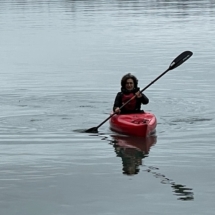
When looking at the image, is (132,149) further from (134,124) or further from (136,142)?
(134,124)

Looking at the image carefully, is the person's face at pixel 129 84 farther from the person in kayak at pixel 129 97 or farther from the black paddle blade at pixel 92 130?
the black paddle blade at pixel 92 130

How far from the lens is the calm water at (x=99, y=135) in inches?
349

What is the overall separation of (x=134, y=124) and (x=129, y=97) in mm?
777

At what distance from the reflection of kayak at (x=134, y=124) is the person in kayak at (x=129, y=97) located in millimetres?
184

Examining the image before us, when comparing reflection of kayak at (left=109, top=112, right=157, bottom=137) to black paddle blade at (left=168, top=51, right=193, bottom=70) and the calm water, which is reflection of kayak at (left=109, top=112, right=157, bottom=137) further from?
black paddle blade at (left=168, top=51, right=193, bottom=70)

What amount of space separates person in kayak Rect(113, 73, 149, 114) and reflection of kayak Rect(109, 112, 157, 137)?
18cm

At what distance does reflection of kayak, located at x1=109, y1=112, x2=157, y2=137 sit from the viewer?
41.4 feet

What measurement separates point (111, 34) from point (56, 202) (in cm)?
2668

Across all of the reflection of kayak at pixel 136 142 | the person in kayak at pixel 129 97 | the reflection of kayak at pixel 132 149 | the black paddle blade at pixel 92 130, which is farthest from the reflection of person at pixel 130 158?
the person in kayak at pixel 129 97

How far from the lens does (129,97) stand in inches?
526

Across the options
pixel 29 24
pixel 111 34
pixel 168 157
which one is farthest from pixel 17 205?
pixel 29 24

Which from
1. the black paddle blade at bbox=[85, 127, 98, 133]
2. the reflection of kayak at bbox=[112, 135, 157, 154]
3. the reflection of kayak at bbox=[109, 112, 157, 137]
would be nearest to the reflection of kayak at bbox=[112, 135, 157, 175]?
the reflection of kayak at bbox=[112, 135, 157, 154]

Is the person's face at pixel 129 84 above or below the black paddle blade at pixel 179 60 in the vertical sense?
below

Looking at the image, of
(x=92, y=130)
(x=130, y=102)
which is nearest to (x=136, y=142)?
(x=92, y=130)
